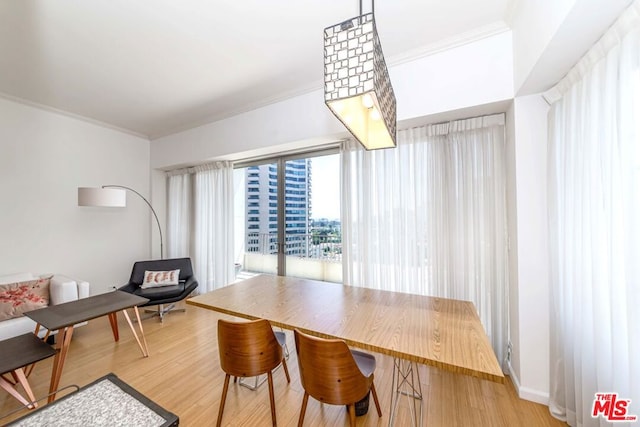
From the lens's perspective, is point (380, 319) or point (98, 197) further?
point (98, 197)

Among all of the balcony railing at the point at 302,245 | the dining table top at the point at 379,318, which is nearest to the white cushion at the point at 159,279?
the balcony railing at the point at 302,245

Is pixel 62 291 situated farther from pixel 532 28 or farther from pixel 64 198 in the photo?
pixel 532 28

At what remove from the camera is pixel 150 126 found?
4070 mm

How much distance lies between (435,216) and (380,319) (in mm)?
1384

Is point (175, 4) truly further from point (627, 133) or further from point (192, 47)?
point (627, 133)

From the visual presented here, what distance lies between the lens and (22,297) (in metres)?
2.70

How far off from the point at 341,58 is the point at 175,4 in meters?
1.47

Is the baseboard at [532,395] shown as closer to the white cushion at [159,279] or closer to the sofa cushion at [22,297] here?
the white cushion at [159,279]

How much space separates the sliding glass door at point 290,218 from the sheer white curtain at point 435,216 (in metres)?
0.47

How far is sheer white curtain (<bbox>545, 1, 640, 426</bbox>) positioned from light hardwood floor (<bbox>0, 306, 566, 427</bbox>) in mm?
466

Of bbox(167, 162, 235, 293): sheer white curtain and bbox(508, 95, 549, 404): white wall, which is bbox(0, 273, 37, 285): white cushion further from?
bbox(508, 95, 549, 404): white wall

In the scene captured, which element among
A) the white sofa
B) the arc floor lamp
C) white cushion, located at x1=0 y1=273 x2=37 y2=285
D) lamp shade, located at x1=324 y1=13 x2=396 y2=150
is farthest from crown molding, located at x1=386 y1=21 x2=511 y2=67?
white cushion, located at x1=0 y1=273 x2=37 y2=285

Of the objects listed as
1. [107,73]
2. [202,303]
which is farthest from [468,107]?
[107,73]

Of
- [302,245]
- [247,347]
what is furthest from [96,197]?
[247,347]
